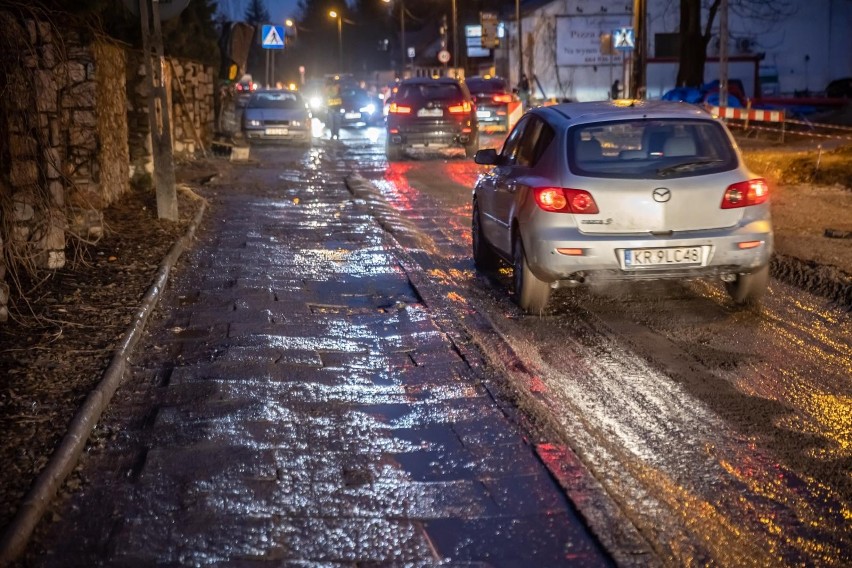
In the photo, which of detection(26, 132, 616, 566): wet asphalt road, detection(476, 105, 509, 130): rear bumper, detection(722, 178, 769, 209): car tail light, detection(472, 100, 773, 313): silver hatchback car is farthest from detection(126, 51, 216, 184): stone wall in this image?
detection(476, 105, 509, 130): rear bumper

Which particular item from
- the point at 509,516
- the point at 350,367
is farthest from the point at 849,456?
the point at 350,367

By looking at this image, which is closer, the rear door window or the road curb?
the road curb

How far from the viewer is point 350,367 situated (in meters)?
7.00

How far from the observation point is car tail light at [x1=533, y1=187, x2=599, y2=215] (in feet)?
25.8

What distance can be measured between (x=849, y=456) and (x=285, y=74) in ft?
387

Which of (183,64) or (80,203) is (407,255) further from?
(183,64)

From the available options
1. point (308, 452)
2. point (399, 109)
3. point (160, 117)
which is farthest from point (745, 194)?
point (399, 109)

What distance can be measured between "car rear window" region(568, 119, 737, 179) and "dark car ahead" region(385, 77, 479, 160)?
1583cm

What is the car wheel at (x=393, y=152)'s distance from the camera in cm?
2453

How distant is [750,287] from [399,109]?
17.0 meters

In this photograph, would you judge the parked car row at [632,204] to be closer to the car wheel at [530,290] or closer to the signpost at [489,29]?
the car wheel at [530,290]

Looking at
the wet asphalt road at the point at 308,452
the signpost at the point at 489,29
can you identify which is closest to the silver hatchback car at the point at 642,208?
the wet asphalt road at the point at 308,452

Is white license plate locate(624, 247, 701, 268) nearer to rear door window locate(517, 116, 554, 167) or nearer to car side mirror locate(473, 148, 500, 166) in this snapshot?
rear door window locate(517, 116, 554, 167)

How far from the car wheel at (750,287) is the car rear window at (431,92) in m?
16.5
